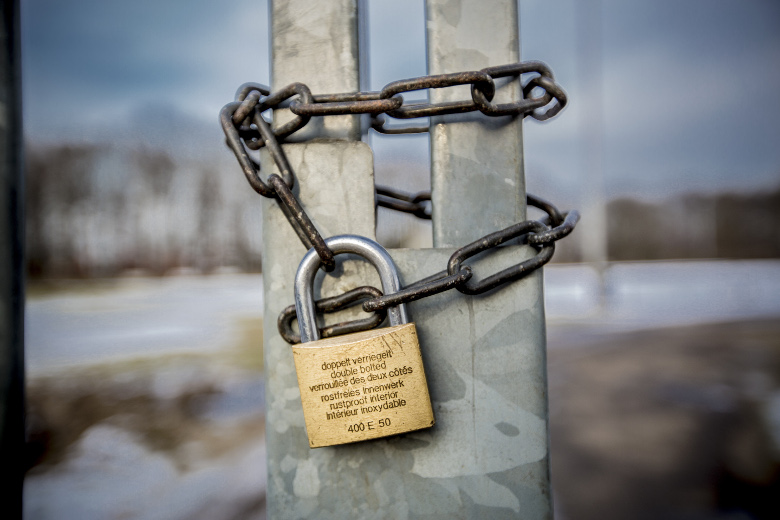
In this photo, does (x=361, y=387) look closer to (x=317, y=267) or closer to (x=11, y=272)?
(x=317, y=267)

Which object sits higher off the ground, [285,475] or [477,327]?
[477,327]

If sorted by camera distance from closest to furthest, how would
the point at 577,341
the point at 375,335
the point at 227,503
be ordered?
the point at 375,335 → the point at 227,503 → the point at 577,341

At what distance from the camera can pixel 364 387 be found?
13.7 inches

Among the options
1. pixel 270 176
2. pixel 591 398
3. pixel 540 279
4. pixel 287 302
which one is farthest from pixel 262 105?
pixel 591 398

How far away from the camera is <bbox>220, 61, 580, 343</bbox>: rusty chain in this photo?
0.34 metres

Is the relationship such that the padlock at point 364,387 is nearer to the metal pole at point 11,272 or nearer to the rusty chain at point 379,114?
the rusty chain at point 379,114

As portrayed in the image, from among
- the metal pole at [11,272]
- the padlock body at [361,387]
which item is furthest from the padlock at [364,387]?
the metal pole at [11,272]

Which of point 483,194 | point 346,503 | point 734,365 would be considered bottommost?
point 734,365

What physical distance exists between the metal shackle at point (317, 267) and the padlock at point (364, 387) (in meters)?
0.01

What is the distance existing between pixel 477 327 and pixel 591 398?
3.35 m

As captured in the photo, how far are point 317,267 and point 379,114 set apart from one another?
139mm

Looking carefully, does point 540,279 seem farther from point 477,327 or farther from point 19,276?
point 19,276

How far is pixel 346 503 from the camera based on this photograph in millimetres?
364

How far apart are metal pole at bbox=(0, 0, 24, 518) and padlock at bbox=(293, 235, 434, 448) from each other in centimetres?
42
